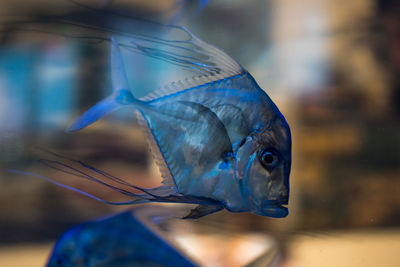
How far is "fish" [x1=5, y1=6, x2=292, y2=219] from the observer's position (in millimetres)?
305

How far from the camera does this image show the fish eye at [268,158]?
1.01 ft

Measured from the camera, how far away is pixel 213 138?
31 centimetres

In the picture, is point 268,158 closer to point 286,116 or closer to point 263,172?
point 263,172

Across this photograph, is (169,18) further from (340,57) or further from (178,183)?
(340,57)

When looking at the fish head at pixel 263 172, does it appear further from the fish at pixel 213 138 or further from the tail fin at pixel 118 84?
the tail fin at pixel 118 84

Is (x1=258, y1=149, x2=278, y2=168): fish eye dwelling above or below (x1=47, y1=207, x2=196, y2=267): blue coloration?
above

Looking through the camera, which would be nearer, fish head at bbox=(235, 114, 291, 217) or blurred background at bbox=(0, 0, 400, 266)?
fish head at bbox=(235, 114, 291, 217)

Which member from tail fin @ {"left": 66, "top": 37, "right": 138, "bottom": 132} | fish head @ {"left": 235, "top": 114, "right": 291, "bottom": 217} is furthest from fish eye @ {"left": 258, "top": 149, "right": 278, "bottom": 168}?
tail fin @ {"left": 66, "top": 37, "right": 138, "bottom": 132}

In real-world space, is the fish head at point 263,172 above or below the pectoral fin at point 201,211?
above

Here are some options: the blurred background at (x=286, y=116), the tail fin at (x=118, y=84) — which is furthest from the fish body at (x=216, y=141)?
the blurred background at (x=286, y=116)

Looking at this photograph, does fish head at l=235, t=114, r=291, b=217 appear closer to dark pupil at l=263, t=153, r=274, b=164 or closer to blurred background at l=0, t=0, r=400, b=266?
dark pupil at l=263, t=153, r=274, b=164

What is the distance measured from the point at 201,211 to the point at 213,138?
72 mm

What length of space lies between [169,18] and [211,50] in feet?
0.68

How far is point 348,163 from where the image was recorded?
29.5 inches
